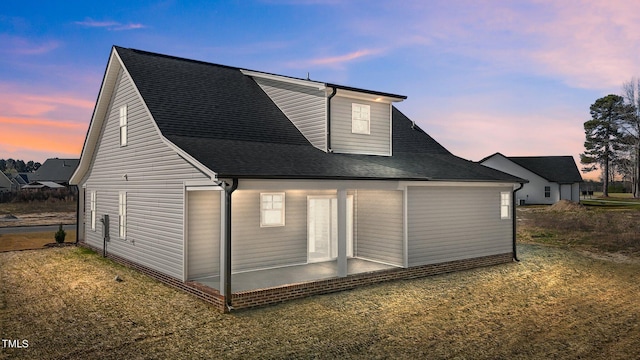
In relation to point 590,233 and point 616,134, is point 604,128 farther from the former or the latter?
point 590,233

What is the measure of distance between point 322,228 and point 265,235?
2114mm

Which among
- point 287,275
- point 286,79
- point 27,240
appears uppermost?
point 286,79

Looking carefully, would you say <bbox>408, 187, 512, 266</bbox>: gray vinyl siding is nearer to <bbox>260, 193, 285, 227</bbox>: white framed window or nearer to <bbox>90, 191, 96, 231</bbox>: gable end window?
<bbox>260, 193, 285, 227</bbox>: white framed window

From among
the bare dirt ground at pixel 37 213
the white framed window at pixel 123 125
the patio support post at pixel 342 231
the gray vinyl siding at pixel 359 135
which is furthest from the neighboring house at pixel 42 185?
the patio support post at pixel 342 231

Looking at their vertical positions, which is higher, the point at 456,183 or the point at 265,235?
the point at 456,183

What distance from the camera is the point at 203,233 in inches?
449

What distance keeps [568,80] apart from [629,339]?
1052 inches

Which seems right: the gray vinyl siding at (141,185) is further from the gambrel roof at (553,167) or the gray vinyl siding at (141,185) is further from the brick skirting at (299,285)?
the gambrel roof at (553,167)

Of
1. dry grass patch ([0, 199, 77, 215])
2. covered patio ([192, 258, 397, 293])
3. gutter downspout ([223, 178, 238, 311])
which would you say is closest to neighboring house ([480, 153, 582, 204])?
covered patio ([192, 258, 397, 293])

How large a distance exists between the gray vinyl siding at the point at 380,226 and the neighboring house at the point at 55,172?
75.2 m

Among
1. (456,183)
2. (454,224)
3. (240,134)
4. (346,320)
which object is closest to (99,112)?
(240,134)

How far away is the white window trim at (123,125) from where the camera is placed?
1405 centimetres

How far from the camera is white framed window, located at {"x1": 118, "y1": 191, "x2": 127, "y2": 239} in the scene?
14102 millimetres

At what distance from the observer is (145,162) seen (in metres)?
12.7
